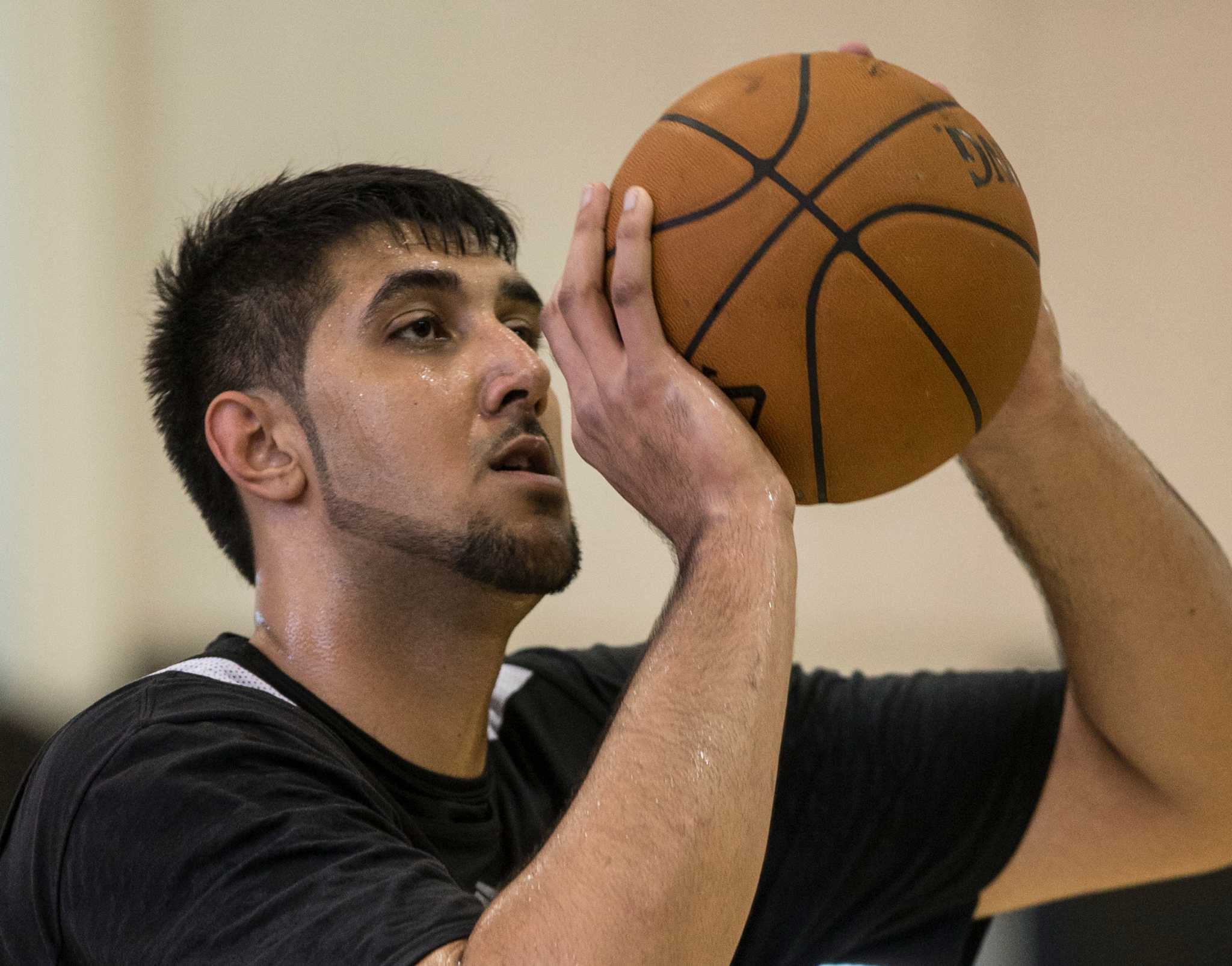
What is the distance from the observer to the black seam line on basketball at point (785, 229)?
1.33m

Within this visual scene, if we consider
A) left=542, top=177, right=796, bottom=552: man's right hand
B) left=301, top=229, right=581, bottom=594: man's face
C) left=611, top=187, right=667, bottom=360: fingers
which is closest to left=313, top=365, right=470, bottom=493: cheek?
left=301, top=229, right=581, bottom=594: man's face

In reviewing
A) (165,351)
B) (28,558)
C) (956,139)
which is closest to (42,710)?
(28,558)

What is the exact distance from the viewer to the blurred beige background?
11.1ft

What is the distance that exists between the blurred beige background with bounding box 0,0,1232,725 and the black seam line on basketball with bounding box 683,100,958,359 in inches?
83.9

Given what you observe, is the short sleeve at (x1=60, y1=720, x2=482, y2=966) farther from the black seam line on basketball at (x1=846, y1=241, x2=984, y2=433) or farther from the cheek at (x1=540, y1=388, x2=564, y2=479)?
the black seam line on basketball at (x1=846, y1=241, x2=984, y2=433)

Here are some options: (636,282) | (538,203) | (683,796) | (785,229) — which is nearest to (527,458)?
(636,282)

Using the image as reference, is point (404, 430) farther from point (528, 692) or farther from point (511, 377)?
point (528, 692)

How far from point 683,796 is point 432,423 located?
2.05 feet

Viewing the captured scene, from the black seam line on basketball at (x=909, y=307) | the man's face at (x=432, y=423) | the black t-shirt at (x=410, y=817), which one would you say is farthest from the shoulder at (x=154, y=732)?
the black seam line on basketball at (x=909, y=307)

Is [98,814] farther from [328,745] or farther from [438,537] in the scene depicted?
[438,537]

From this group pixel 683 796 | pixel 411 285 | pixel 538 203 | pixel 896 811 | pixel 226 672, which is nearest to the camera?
pixel 683 796

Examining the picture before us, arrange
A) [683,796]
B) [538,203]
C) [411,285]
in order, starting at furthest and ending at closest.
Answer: [538,203] < [411,285] < [683,796]

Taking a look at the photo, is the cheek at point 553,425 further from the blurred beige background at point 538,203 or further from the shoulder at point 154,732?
the blurred beige background at point 538,203

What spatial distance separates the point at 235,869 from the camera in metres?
1.19
